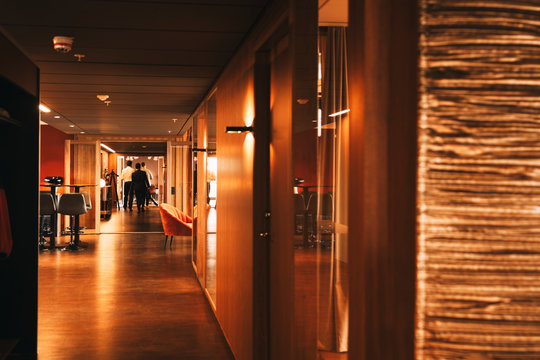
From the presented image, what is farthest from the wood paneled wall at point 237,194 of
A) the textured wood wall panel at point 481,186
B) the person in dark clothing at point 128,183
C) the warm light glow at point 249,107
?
the person in dark clothing at point 128,183

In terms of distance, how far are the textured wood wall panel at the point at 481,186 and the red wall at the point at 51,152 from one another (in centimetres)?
1268

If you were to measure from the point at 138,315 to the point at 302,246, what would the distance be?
133 inches

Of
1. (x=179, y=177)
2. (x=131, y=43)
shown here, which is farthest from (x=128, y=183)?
(x=131, y=43)

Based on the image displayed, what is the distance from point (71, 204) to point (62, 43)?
20.7ft

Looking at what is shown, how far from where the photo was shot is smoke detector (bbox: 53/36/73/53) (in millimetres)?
3713

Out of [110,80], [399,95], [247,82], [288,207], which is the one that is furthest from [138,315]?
[399,95]

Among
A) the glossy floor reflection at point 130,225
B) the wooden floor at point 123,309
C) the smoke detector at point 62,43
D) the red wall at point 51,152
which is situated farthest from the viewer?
the glossy floor reflection at point 130,225

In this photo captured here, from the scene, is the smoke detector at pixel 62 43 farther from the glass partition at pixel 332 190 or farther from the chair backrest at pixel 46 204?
the chair backrest at pixel 46 204

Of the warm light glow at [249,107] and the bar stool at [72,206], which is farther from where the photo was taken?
the bar stool at [72,206]

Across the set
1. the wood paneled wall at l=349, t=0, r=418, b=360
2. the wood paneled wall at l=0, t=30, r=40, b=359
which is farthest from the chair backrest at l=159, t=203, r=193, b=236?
the wood paneled wall at l=349, t=0, r=418, b=360

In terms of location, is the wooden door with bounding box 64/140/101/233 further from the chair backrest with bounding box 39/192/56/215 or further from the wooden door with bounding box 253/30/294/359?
the wooden door with bounding box 253/30/294/359

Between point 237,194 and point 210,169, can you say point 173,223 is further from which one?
point 237,194

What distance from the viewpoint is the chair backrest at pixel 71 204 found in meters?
9.41

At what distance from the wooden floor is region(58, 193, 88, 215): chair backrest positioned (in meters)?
0.88
